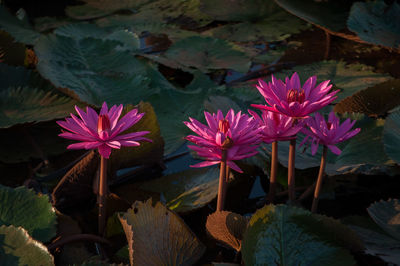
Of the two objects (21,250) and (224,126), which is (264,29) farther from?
(21,250)

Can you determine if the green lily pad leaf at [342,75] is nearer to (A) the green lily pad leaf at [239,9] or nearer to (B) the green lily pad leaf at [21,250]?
(A) the green lily pad leaf at [239,9]

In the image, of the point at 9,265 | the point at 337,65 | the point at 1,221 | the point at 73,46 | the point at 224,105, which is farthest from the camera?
the point at 337,65

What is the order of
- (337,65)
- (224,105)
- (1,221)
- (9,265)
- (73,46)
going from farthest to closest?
(337,65) → (73,46) → (224,105) → (1,221) → (9,265)

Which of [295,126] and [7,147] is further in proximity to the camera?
[7,147]

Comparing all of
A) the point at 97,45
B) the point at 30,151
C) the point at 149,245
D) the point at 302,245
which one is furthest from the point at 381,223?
the point at 97,45

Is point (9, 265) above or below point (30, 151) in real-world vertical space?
above

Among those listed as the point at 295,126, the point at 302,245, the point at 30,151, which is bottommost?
the point at 30,151

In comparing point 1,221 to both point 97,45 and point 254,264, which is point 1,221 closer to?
point 254,264

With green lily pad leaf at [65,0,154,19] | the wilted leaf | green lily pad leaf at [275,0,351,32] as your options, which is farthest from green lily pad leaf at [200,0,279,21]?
the wilted leaf
